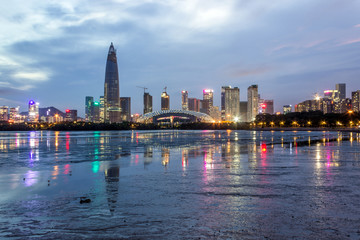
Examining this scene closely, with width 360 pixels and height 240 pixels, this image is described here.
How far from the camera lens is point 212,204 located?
9.30m

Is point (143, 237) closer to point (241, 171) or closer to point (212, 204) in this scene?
point (212, 204)

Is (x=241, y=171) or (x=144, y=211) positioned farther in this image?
(x=241, y=171)

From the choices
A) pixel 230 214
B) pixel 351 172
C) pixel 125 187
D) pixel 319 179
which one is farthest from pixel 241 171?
pixel 230 214

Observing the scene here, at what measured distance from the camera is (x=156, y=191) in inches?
444

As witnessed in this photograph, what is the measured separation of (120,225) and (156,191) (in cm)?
393

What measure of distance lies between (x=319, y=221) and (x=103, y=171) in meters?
12.2

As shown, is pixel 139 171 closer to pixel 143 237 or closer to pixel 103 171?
pixel 103 171

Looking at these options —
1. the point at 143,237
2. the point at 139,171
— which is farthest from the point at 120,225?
the point at 139,171

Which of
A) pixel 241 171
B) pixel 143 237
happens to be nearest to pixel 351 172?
pixel 241 171

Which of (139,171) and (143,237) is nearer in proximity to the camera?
(143,237)

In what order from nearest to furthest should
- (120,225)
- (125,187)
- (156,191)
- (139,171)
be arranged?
(120,225) → (156,191) → (125,187) → (139,171)

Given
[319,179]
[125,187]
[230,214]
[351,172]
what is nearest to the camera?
[230,214]

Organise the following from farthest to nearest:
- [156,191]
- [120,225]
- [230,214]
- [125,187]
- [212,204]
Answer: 1. [125,187]
2. [156,191]
3. [212,204]
4. [230,214]
5. [120,225]

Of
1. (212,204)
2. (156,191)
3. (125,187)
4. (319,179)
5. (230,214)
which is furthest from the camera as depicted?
(319,179)
